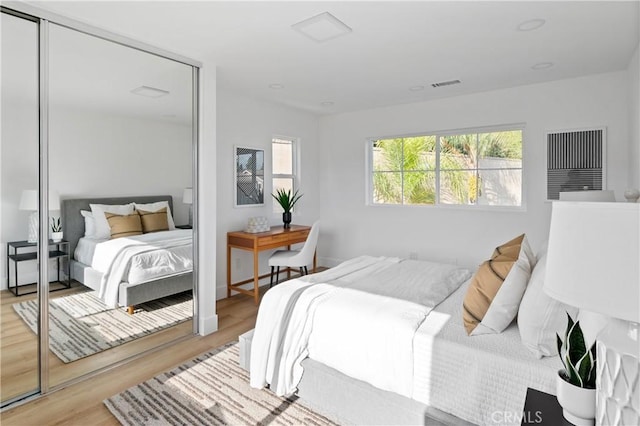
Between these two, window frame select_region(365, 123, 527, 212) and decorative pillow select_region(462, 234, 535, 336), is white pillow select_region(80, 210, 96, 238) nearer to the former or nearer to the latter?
decorative pillow select_region(462, 234, 535, 336)

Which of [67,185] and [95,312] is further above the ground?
[67,185]

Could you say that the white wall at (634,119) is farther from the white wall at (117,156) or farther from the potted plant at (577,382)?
the white wall at (117,156)

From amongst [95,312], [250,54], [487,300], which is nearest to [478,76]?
[250,54]

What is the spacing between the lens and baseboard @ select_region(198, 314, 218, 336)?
319 centimetres

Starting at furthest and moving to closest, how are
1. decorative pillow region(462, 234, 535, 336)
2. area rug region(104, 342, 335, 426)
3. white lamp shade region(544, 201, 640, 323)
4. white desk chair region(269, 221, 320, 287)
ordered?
1. white desk chair region(269, 221, 320, 287)
2. area rug region(104, 342, 335, 426)
3. decorative pillow region(462, 234, 535, 336)
4. white lamp shade region(544, 201, 640, 323)

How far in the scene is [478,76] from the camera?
360 cm

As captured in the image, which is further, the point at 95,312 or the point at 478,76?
the point at 478,76

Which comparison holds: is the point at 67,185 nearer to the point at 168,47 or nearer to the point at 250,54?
the point at 168,47

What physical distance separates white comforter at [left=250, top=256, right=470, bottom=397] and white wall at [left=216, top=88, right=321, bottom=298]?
1.97 metres

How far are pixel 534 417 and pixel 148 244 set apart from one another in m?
2.78

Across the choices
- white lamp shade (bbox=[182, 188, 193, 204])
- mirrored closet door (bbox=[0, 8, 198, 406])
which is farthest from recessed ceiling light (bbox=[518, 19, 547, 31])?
white lamp shade (bbox=[182, 188, 193, 204])

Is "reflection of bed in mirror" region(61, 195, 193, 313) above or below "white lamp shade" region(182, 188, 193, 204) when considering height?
below

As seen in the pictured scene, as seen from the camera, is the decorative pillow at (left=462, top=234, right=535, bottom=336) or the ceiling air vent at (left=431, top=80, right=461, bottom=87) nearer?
the decorative pillow at (left=462, top=234, right=535, bottom=336)

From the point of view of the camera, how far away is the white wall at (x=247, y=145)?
4180mm
